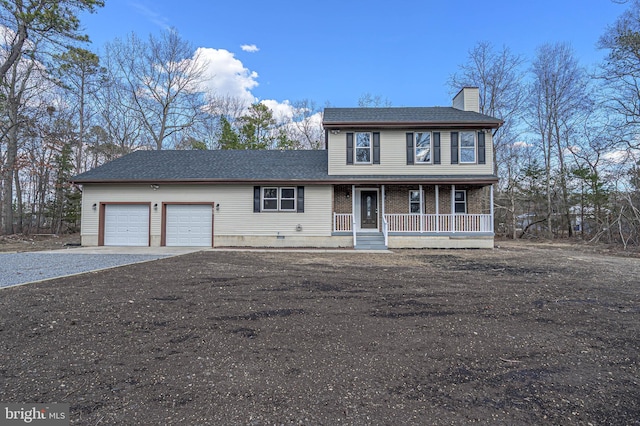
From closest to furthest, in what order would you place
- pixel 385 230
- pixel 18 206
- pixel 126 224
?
1. pixel 385 230
2. pixel 126 224
3. pixel 18 206

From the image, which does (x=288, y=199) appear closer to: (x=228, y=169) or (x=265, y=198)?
(x=265, y=198)

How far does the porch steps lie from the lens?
12438 mm

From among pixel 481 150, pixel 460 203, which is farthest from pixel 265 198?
pixel 481 150

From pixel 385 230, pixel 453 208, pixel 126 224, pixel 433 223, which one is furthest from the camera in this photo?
pixel 453 208

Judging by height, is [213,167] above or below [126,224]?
above

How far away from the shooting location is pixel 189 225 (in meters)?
13.4

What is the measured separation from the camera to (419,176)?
525 inches

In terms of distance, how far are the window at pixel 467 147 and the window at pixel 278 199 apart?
7609 mm

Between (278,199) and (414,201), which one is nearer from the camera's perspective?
(278,199)

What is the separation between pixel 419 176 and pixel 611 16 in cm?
1104

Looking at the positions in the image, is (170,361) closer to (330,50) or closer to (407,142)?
(407,142)

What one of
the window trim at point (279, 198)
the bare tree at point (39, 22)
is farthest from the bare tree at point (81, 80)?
the window trim at point (279, 198)

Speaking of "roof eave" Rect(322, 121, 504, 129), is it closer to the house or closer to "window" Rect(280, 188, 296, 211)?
the house

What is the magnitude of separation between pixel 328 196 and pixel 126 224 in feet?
29.3
